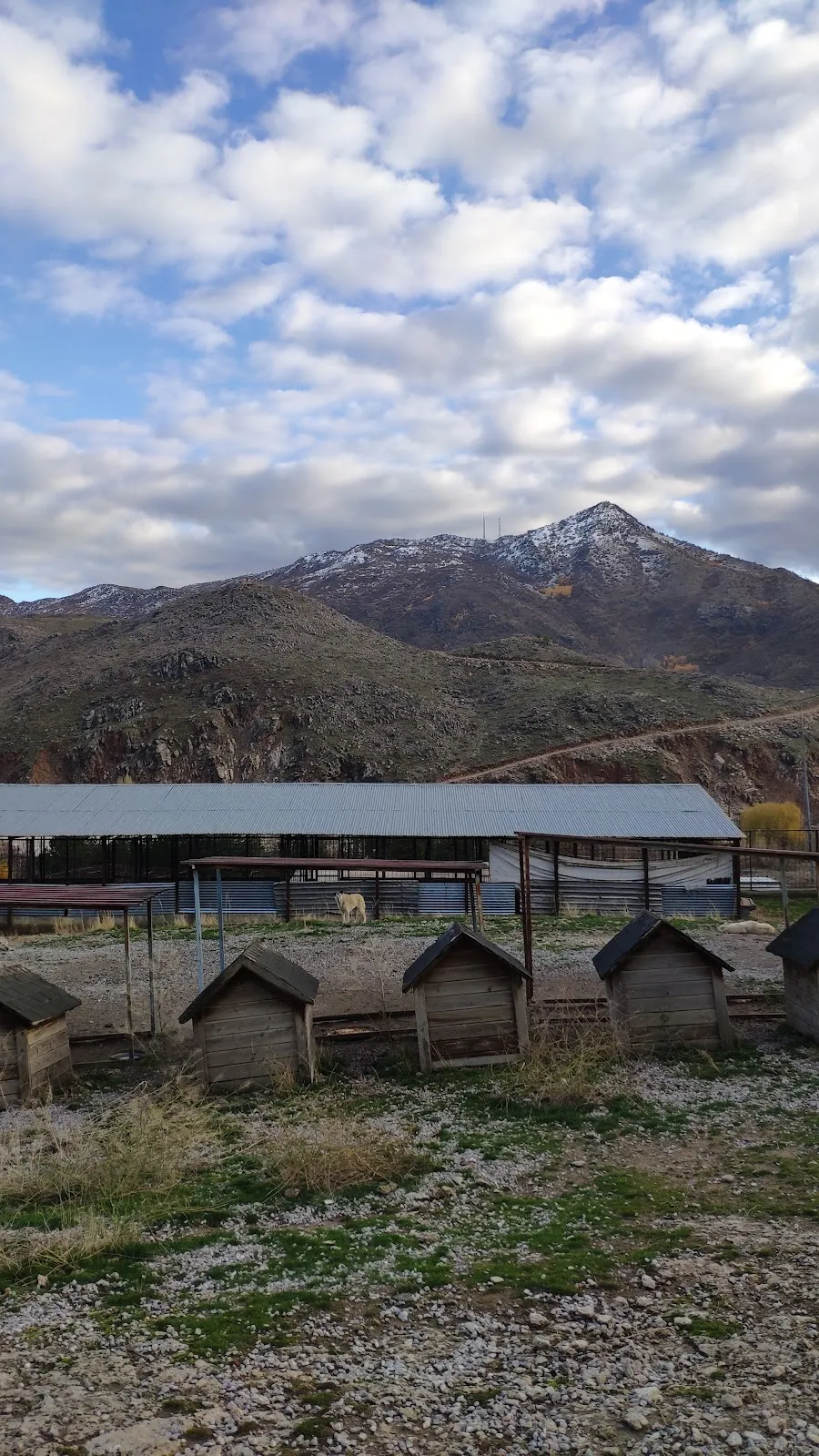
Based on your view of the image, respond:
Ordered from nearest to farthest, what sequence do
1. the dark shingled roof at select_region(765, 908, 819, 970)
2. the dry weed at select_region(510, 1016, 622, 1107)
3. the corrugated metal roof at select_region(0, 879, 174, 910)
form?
the dry weed at select_region(510, 1016, 622, 1107), the dark shingled roof at select_region(765, 908, 819, 970), the corrugated metal roof at select_region(0, 879, 174, 910)

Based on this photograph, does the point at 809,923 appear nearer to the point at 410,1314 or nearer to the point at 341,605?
the point at 410,1314

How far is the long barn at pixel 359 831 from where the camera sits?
30.0m

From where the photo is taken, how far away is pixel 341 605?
16238 cm

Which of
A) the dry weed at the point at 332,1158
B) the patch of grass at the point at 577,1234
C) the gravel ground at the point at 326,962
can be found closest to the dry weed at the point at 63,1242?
the dry weed at the point at 332,1158

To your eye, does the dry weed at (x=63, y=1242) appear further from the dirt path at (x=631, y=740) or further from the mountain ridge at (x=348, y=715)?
the mountain ridge at (x=348, y=715)

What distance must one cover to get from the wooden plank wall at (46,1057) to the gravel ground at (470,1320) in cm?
480

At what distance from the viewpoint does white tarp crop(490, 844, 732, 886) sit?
3041cm

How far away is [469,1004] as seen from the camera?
43.2 ft

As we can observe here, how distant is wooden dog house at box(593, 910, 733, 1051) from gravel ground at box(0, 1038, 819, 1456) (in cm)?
320

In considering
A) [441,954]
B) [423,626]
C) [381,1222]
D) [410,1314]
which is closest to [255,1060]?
[441,954]

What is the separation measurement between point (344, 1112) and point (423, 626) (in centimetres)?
13227

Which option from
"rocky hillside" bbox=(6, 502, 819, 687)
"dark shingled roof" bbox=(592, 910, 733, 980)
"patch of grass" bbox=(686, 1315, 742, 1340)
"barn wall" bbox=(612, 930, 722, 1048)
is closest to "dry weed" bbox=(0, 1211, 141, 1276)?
"patch of grass" bbox=(686, 1315, 742, 1340)

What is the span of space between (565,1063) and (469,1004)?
62.9 inches

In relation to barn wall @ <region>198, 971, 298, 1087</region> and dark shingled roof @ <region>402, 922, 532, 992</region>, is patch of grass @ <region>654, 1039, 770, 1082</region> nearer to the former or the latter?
dark shingled roof @ <region>402, 922, 532, 992</region>
